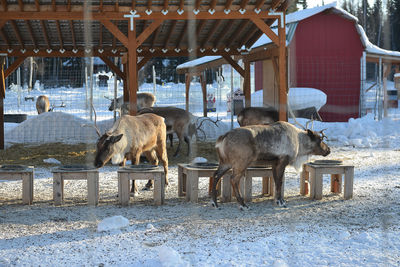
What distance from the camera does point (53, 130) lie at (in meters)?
16.8

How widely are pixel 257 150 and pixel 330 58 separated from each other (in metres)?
13.7

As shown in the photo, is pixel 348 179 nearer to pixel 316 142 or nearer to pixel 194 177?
pixel 316 142

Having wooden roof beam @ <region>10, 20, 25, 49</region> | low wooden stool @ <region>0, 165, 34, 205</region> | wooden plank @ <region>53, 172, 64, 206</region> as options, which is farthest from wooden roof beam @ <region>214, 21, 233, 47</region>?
low wooden stool @ <region>0, 165, 34, 205</region>

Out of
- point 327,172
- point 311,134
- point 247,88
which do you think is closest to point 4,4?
point 311,134

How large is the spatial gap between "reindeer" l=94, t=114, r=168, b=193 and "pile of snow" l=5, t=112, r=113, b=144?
7186 mm

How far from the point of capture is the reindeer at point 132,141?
26.3 ft

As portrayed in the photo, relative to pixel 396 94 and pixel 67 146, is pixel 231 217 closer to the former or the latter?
pixel 67 146

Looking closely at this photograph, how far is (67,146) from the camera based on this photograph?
14.7 metres

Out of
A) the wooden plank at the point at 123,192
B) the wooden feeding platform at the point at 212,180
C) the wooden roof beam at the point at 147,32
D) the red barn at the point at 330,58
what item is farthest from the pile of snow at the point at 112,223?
the red barn at the point at 330,58

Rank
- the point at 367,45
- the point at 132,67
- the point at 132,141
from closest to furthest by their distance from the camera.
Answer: the point at 132,141 < the point at 132,67 < the point at 367,45

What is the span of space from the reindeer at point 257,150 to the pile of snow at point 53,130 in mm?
9360

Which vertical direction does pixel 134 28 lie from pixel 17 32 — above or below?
below

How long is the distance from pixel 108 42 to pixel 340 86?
9.10m

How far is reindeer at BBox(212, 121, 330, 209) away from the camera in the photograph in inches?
293
